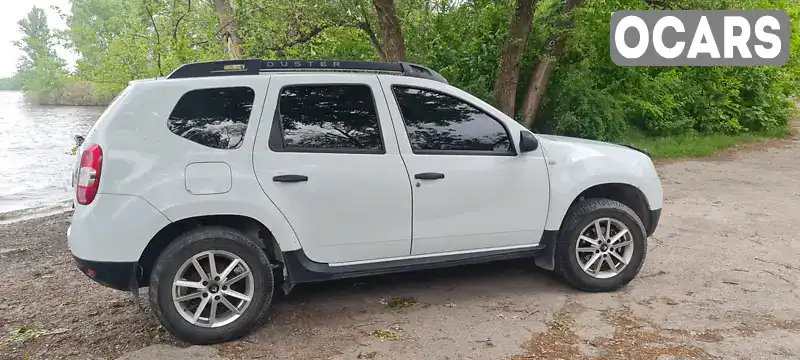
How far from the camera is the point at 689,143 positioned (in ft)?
45.4

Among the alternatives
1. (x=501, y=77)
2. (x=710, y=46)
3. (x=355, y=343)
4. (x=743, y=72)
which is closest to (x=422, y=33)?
(x=501, y=77)

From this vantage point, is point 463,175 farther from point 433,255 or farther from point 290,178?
point 290,178

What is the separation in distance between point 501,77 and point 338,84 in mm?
7783

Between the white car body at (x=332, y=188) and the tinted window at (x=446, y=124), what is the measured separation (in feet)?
0.23

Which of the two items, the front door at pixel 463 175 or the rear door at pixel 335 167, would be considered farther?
the front door at pixel 463 175

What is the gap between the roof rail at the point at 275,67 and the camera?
4.00 m

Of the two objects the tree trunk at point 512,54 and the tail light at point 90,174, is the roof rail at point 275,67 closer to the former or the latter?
the tail light at point 90,174

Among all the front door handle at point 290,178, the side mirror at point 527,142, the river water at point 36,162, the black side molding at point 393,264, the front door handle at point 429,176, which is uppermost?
the side mirror at point 527,142

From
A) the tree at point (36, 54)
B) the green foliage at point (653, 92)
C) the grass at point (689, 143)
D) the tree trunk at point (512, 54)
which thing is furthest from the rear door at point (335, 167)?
the tree at point (36, 54)

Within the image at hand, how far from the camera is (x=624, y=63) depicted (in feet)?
43.3

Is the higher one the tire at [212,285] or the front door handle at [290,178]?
the front door handle at [290,178]

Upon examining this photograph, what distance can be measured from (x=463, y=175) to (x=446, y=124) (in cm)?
41

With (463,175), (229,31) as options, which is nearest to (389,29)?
(229,31)

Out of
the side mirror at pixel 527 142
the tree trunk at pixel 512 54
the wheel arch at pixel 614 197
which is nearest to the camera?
the side mirror at pixel 527 142
